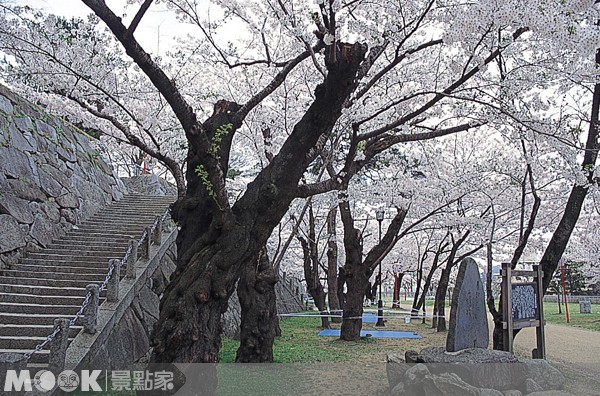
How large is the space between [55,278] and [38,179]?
2.76m

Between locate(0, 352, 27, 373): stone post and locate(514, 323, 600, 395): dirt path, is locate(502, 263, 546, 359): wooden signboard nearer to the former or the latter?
locate(514, 323, 600, 395): dirt path

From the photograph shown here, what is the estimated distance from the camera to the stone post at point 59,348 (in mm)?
5512

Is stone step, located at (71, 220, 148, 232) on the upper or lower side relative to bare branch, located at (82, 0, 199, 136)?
lower

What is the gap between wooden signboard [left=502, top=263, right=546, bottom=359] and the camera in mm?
7082

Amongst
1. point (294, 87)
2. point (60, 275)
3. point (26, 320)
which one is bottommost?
point (26, 320)

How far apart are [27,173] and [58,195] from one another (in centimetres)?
93

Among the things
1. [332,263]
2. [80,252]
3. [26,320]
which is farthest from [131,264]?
[332,263]

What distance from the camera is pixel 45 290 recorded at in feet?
26.1

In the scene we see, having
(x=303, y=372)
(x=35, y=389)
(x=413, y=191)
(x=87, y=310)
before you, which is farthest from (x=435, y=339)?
(x=35, y=389)

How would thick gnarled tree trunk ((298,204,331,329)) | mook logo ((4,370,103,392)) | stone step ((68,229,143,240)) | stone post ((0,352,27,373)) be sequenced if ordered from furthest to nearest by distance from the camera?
thick gnarled tree trunk ((298,204,331,329)) < stone step ((68,229,143,240)) < mook logo ((4,370,103,392)) < stone post ((0,352,27,373))

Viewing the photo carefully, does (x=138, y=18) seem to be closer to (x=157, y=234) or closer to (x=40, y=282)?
(x=40, y=282)

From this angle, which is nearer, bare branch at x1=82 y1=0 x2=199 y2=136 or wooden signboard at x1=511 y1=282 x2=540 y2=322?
bare branch at x1=82 y1=0 x2=199 y2=136

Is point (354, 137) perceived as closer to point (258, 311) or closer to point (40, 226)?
point (258, 311)

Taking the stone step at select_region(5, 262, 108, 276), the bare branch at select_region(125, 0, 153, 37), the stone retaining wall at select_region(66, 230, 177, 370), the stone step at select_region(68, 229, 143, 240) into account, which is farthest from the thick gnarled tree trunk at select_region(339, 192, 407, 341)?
the bare branch at select_region(125, 0, 153, 37)
